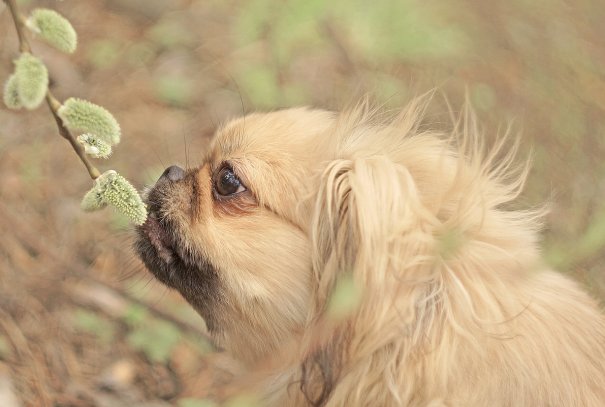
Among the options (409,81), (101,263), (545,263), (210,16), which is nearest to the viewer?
(545,263)

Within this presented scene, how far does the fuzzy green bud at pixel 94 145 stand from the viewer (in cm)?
150

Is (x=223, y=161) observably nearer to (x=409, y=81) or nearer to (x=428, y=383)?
(x=409, y=81)

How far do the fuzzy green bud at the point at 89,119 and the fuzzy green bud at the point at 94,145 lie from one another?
58 millimetres

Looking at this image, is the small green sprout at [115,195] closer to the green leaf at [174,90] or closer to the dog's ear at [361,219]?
the dog's ear at [361,219]

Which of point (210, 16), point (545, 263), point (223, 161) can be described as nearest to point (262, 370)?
point (223, 161)

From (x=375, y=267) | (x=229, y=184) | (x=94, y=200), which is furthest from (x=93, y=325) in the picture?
(x=94, y=200)

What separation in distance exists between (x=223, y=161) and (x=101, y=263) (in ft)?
6.78

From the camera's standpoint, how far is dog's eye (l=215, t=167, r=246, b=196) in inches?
108

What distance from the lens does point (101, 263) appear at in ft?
15.2

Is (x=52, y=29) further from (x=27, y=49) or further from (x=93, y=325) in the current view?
(x=93, y=325)

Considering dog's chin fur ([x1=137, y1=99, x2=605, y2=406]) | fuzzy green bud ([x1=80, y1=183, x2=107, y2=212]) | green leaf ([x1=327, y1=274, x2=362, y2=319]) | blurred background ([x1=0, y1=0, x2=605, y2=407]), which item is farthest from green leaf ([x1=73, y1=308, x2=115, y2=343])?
fuzzy green bud ([x1=80, y1=183, x2=107, y2=212])

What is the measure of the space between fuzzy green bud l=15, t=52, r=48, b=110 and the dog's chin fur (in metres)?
1.17

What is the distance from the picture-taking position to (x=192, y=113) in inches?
210

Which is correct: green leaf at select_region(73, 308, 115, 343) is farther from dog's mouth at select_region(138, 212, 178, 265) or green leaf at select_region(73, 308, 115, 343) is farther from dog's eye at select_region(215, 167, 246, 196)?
dog's eye at select_region(215, 167, 246, 196)
